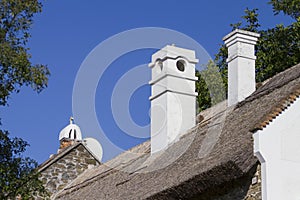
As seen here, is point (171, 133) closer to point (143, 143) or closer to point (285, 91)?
point (143, 143)

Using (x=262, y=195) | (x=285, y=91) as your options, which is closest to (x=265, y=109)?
(x=285, y=91)

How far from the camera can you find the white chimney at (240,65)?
1612 cm

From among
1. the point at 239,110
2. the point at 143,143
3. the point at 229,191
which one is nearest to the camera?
the point at 229,191

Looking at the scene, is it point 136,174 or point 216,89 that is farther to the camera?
point 216,89

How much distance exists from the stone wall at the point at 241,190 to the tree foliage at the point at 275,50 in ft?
35.1

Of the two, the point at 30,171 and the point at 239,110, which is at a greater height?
the point at 239,110

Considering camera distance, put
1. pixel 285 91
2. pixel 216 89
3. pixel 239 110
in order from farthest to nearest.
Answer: pixel 216 89 → pixel 239 110 → pixel 285 91

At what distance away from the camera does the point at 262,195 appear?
11.1m

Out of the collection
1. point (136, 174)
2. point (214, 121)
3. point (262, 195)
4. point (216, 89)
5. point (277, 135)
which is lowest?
point (262, 195)

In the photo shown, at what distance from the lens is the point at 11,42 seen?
13.5m

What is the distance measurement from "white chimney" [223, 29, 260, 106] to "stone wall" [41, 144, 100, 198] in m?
6.28

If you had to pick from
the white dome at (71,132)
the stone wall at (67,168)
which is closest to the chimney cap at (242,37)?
the stone wall at (67,168)

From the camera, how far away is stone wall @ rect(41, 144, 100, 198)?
2083cm

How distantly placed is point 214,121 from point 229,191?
3.28 m
